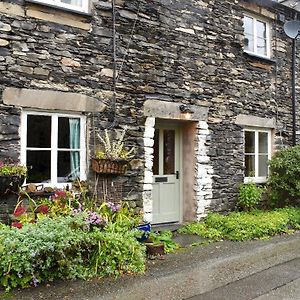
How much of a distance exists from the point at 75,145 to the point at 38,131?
64 centimetres

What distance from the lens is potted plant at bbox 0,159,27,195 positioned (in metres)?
5.11

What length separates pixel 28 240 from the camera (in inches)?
160

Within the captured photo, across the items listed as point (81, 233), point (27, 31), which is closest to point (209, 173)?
point (81, 233)

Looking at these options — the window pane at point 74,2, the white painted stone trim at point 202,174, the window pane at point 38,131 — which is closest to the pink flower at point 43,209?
the window pane at point 38,131

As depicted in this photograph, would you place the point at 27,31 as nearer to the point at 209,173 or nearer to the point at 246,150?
the point at 209,173

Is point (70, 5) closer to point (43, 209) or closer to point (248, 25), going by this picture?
point (43, 209)

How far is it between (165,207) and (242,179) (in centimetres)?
200

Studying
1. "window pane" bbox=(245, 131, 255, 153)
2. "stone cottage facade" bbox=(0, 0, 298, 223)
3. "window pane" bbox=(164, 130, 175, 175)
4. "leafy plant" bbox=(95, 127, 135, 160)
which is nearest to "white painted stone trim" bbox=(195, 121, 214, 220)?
"stone cottage facade" bbox=(0, 0, 298, 223)

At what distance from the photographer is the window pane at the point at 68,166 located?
6039mm

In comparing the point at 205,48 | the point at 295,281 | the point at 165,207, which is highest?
the point at 205,48

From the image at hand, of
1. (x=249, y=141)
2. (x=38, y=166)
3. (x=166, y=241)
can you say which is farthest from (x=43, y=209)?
(x=249, y=141)

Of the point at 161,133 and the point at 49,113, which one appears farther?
the point at 161,133

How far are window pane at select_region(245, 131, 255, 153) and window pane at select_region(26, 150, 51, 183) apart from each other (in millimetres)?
4852

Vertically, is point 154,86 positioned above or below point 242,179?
above
